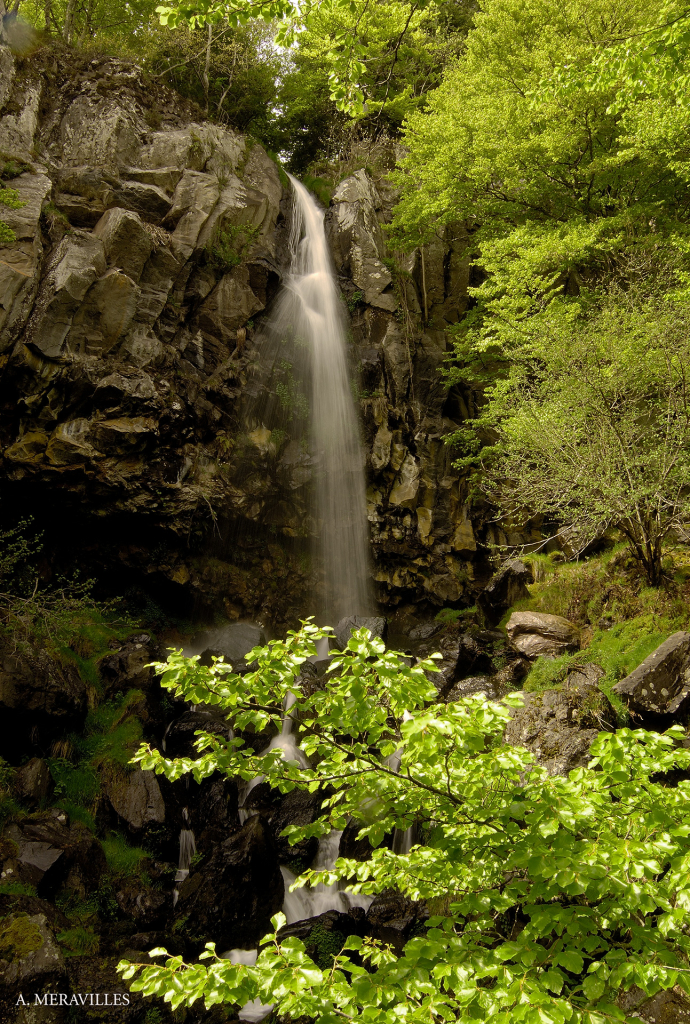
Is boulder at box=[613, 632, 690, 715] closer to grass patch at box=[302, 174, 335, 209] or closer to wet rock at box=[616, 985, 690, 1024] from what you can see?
wet rock at box=[616, 985, 690, 1024]

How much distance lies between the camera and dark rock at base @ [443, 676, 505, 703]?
10000 millimetres

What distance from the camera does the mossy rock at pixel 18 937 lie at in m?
5.61

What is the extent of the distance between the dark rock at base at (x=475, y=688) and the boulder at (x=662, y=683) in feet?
9.75

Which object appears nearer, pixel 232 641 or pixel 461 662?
pixel 461 662

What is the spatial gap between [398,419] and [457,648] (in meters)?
6.78

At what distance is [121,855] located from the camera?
8.31 meters

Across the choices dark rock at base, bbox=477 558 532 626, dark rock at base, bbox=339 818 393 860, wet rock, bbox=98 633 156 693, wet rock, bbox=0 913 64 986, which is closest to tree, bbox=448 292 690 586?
dark rock at base, bbox=477 558 532 626

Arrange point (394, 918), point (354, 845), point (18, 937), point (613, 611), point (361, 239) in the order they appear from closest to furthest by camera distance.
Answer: point (18, 937), point (394, 918), point (354, 845), point (613, 611), point (361, 239)

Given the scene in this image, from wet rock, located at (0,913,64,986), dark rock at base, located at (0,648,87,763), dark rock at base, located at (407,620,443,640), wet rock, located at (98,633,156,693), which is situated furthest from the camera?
dark rock at base, located at (407,620,443,640)

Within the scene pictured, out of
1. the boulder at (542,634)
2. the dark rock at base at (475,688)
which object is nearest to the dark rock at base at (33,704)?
the dark rock at base at (475,688)

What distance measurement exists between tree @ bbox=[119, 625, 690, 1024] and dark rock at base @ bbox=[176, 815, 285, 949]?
571cm

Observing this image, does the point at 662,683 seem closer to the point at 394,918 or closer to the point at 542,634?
the point at 542,634

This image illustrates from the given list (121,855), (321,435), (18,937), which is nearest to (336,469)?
(321,435)

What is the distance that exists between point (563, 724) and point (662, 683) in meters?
1.29
